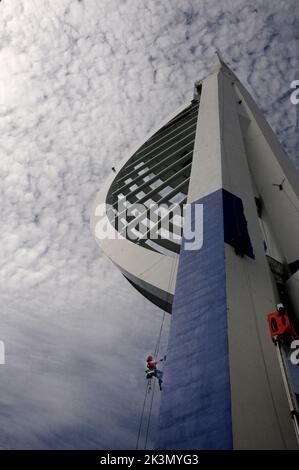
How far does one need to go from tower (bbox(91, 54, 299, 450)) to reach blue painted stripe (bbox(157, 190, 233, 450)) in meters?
0.02

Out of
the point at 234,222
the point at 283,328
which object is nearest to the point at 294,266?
the point at 234,222

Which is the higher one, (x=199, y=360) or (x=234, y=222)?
(x=234, y=222)

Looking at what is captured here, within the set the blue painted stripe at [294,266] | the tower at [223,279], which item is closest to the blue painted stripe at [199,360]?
the tower at [223,279]

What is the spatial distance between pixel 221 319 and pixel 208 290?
72 centimetres

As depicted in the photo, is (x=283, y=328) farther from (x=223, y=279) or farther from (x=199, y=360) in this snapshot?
(x=223, y=279)

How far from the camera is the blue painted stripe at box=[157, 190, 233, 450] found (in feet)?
13.0

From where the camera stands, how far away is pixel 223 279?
217 inches

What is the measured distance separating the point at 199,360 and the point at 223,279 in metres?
1.40

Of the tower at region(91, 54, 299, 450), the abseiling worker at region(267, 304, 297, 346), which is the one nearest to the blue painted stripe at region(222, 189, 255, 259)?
the tower at region(91, 54, 299, 450)

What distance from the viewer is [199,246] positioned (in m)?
6.58

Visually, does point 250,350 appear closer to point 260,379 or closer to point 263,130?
point 260,379

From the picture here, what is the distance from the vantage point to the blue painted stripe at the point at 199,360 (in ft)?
13.0

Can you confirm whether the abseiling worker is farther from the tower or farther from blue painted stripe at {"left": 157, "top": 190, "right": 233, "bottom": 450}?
blue painted stripe at {"left": 157, "top": 190, "right": 233, "bottom": 450}

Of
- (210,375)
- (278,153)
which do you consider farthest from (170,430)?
(278,153)
